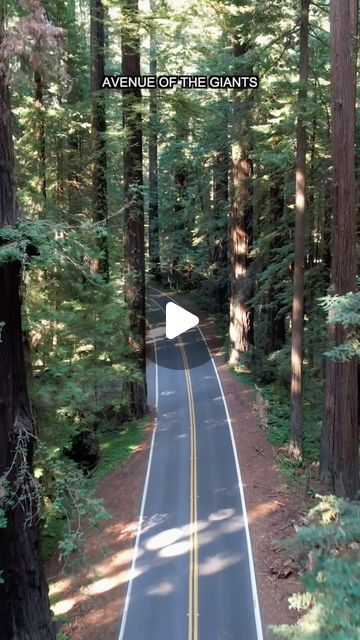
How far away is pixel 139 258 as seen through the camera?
59.4 ft

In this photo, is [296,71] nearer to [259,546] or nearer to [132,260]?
[132,260]

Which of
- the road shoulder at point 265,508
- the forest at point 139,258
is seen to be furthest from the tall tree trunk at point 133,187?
the road shoulder at point 265,508

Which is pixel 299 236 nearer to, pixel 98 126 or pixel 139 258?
pixel 139 258

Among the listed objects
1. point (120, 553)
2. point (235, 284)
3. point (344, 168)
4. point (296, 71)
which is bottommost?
point (120, 553)

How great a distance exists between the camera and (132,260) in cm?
1798

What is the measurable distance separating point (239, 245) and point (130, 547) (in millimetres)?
14889

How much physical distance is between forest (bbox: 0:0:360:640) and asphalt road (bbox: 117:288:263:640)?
1.57 meters

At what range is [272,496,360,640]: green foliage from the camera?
15.4 ft

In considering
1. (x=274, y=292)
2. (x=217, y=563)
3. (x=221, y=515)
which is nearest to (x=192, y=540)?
(x=217, y=563)

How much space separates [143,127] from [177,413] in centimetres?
1043

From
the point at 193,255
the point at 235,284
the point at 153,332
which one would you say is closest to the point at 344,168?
the point at 235,284

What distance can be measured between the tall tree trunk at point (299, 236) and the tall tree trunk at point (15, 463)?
29.3 ft

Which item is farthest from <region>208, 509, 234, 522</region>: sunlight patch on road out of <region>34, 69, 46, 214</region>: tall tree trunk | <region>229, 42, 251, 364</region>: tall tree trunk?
<region>229, 42, 251, 364</region>: tall tree trunk

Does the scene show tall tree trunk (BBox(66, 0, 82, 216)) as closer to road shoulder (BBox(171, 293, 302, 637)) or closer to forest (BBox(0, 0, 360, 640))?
forest (BBox(0, 0, 360, 640))
